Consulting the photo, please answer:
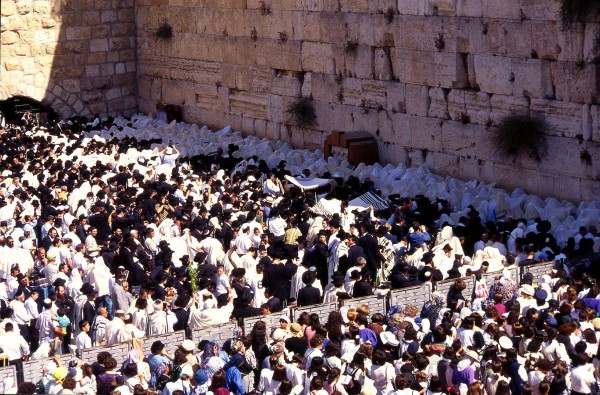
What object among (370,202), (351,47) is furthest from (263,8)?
(370,202)

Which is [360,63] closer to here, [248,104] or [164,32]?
[248,104]

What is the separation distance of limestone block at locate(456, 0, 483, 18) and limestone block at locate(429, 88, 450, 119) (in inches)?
60.0

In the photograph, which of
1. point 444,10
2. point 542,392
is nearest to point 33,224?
point 444,10

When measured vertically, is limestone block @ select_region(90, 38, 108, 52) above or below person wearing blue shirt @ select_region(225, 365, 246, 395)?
above

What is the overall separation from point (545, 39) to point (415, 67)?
3.32 m

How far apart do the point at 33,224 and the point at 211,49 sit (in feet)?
35.1

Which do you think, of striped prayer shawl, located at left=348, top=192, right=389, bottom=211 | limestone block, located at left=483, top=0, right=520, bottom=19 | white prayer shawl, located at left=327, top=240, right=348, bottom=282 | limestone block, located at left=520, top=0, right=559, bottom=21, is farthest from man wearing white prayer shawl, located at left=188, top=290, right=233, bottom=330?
limestone block, located at left=483, top=0, right=520, bottom=19

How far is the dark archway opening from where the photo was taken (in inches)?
1214

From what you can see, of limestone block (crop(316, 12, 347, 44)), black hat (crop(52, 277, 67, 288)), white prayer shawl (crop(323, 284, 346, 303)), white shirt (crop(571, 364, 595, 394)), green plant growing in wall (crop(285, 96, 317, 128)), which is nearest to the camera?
white shirt (crop(571, 364, 595, 394))

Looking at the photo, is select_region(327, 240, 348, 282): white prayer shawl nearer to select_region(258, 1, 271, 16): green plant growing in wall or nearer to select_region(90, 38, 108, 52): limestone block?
select_region(258, 1, 271, 16): green plant growing in wall

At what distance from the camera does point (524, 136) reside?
19.6m

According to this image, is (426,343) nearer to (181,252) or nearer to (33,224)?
(181,252)

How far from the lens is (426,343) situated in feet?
39.0

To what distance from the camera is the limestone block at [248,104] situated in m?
26.7
